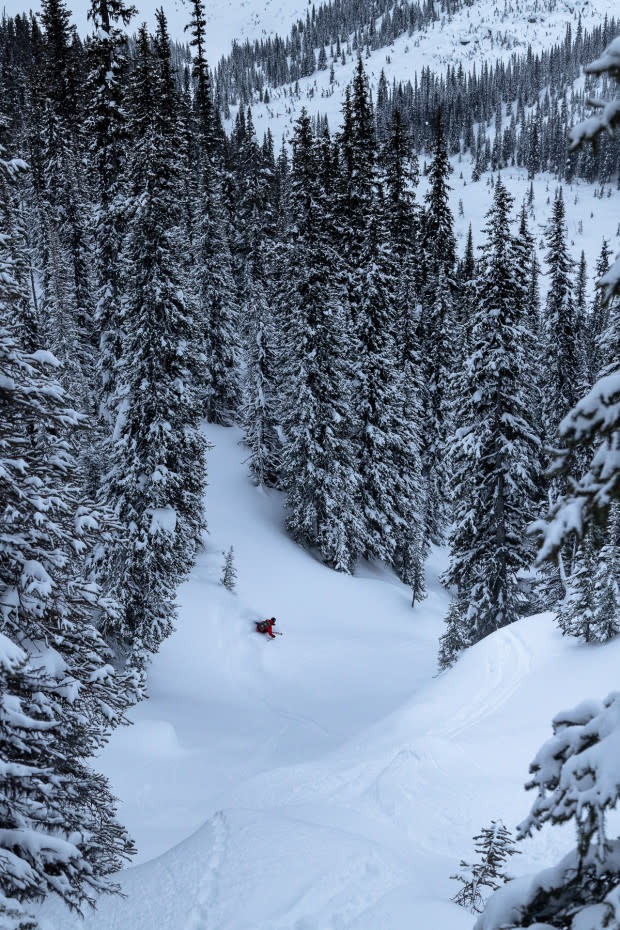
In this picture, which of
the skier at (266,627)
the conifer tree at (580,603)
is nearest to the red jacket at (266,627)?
the skier at (266,627)

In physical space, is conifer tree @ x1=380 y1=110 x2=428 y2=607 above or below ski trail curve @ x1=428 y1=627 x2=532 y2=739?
above

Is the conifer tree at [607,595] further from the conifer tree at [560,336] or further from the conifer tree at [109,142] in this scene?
the conifer tree at [560,336]

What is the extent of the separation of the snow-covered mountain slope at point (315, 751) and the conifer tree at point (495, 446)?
14.2 ft

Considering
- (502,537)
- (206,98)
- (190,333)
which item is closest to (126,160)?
(190,333)

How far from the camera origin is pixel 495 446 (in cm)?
2092

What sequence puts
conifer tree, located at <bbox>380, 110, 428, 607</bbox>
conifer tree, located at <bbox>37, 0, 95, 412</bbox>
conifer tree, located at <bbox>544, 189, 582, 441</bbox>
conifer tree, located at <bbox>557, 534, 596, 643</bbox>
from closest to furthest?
conifer tree, located at <bbox>557, 534, 596, 643</bbox> → conifer tree, located at <bbox>37, 0, 95, 412</bbox> → conifer tree, located at <bbox>544, 189, 582, 441</bbox> → conifer tree, located at <bbox>380, 110, 428, 607</bbox>

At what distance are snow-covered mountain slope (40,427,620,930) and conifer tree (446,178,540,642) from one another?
170 inches

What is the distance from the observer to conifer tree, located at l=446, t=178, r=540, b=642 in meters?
19.7

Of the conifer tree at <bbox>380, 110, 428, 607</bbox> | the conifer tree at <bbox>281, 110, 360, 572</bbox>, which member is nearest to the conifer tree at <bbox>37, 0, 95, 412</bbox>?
the conifer tree at <bbox>281, 110, 360, 572</bbox>

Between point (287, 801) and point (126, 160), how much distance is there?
20.4 metres

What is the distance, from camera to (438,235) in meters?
37.2

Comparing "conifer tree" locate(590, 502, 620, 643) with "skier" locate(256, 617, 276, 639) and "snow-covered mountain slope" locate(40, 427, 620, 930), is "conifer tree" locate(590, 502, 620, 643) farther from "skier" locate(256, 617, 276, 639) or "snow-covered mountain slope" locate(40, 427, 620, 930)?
"skier" locate(256, 617, 276, 639)

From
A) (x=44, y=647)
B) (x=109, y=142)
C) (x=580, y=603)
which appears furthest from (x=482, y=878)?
(x=109, y=142)

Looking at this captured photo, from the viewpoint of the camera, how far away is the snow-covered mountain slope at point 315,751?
6.46 m
